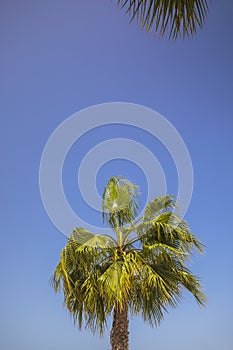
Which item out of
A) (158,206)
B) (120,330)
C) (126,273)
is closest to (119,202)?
(158,206)

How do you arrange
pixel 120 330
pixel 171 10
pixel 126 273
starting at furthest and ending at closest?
1. pixel 120 330
2. pixel 126 273
3. pixel 171 10

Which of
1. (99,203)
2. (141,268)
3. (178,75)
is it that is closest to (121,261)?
(141,268)

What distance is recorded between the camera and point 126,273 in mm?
8016

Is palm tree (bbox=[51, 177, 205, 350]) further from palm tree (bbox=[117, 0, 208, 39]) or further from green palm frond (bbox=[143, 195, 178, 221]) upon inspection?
palm tree (bbox=[117, 0, 208, 39])

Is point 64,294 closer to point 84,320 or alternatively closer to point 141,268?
point 84,320

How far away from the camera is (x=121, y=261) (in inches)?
335

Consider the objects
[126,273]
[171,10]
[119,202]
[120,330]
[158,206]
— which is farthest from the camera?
[119,202]

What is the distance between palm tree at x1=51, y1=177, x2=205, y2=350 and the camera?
26.8 feet

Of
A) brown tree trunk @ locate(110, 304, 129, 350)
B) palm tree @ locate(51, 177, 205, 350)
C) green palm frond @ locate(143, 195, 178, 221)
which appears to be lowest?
brown tree trunk @ locate(110, 304, 129, 350)

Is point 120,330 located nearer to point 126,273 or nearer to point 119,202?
point 126,273

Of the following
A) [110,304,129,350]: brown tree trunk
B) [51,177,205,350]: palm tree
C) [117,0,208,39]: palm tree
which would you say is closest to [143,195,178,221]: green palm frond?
[51,177,205,350]: palm tree

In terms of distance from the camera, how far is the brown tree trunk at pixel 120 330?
8.22m

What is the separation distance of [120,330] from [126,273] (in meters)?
1.33

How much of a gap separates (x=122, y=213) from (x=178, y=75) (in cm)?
426
